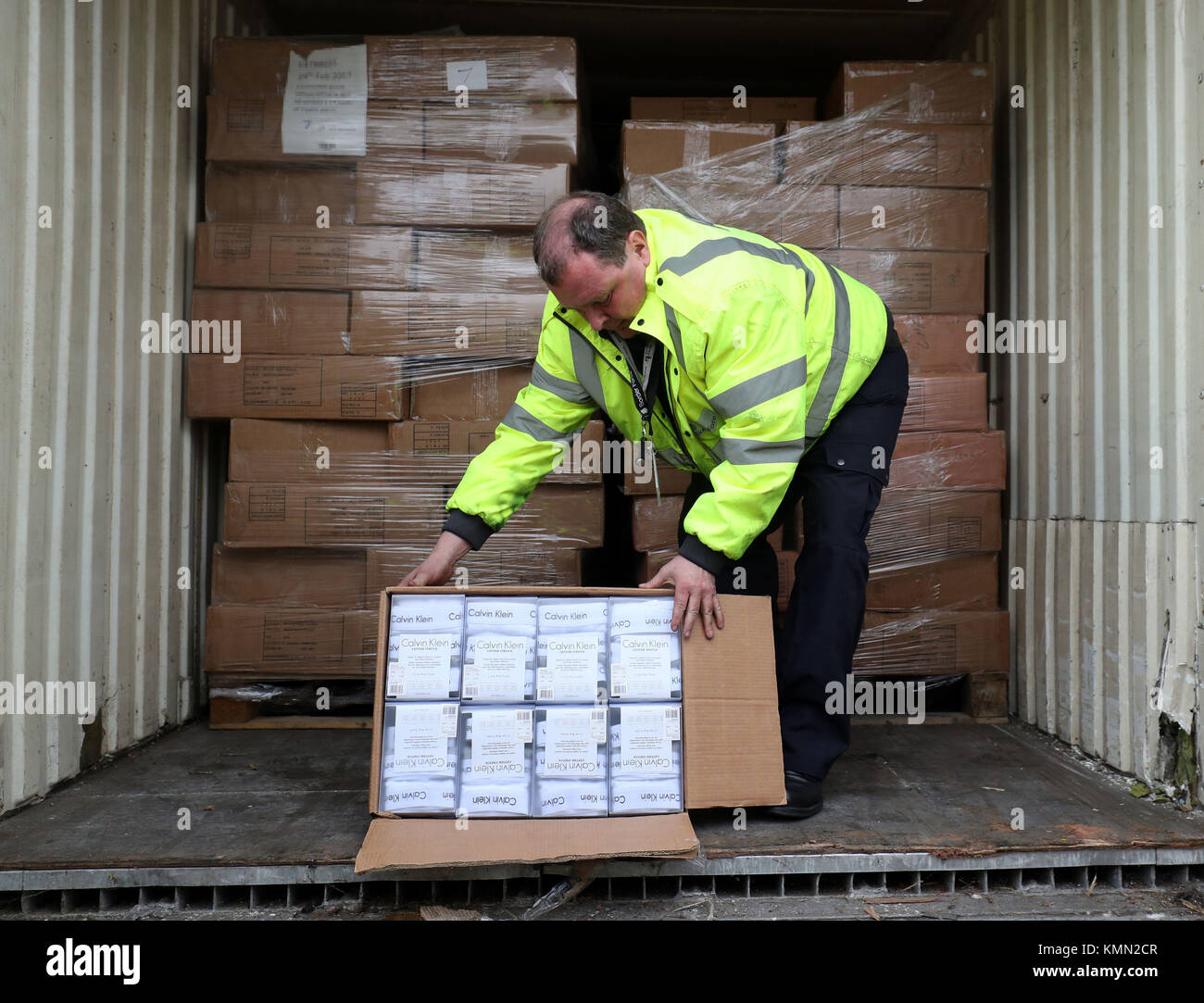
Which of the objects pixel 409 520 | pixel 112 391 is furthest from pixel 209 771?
pixel 112 391

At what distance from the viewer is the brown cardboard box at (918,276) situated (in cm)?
369

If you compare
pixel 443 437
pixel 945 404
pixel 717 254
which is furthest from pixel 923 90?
pixel 443 437

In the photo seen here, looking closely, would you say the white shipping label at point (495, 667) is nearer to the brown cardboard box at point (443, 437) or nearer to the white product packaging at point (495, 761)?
the white product packaging at point (495, 761)

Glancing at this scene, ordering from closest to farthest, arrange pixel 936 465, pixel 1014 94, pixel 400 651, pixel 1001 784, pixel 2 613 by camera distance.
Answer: pixel 400 651, pixel 2 613, pixel 1001 784, pixel 936 465, pixel 1014 94

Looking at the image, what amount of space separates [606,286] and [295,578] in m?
1.95

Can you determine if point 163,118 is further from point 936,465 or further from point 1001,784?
point 1001,784

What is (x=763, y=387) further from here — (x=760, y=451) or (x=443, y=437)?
(x=443, y=437)

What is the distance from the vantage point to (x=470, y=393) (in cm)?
373

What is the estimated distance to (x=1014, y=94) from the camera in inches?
154

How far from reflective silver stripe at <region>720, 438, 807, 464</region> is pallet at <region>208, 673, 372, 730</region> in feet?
6.60

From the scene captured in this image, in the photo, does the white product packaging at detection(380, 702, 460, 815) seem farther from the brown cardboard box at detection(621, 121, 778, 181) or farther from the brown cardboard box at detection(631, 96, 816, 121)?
the brown cardboard box at detection(631, 96, 816, 121)

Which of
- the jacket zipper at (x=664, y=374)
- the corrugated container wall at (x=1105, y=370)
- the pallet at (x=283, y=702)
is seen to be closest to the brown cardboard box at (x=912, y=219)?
the corrugated container wall at (x=1105, y=370)

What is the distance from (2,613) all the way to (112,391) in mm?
A: 909

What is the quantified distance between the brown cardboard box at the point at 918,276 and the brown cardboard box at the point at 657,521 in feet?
3.69
